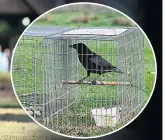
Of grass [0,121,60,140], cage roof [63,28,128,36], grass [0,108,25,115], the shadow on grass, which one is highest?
cage roof [63,28,128,36]

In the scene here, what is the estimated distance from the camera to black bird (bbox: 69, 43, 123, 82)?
3.77 m

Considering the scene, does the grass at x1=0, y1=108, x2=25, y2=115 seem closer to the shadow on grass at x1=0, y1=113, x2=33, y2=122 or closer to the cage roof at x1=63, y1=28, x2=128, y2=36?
the shadow on grass at x1=0, y1=113, x2=33, y2=122

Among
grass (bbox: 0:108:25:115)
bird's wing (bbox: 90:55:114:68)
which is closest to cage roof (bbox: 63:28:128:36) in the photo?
bird's wing (bbox: 90:55:114:68)

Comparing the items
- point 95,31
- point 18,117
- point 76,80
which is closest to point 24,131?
point 18,117

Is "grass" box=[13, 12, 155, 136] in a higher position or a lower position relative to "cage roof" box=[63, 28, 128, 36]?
lower

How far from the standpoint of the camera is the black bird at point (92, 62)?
12.4 ft

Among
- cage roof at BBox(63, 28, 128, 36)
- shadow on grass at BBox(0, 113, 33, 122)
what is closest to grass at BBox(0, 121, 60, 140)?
shadow on grass at BBox(0, 113, 33, 122)

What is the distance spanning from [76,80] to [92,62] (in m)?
0.15

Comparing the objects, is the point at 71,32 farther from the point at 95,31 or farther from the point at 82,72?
the point at 82,72

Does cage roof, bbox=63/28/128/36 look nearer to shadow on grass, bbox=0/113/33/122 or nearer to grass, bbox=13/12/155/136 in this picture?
grass, bbox=13/12/155/136

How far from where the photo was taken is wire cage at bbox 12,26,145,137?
148 inches

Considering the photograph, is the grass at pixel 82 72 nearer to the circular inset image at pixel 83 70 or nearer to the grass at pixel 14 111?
the circular inset image at pixel 83 70

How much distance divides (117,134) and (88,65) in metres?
0.48

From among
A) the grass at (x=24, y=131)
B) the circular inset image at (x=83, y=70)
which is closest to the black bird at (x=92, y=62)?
the circular inset image at (x=83, y=70)
